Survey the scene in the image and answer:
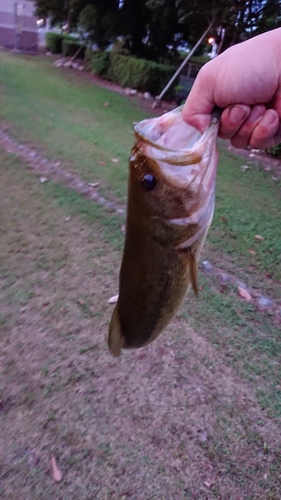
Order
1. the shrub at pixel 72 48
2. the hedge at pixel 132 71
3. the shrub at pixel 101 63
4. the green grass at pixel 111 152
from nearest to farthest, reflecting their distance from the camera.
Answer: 1. the green grass at pixel 111 152
2. the hedge at pixel 132 71
3. the shrub at pixel 101 63
4. the shrub at pixel 72 48

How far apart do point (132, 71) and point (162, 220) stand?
13.6 m

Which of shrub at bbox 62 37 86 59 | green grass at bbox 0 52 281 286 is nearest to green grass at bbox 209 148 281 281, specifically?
green grass at bbox 0 52 281 286

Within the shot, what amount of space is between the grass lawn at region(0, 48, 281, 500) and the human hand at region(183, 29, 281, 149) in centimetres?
185

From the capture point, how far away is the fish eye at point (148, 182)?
→ 1.41m

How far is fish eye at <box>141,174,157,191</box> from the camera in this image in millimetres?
1414

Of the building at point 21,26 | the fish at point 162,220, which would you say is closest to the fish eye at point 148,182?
the fish at point 162,220

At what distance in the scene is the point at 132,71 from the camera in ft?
45.3

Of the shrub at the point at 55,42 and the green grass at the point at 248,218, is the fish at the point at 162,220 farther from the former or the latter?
the shrub at the point at 55,42

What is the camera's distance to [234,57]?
5.32 ft

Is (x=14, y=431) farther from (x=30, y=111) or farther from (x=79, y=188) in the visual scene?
(x=30, y=111)

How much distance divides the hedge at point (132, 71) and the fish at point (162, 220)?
40.0 feet

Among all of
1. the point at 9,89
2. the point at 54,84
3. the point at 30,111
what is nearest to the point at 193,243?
the point at 30,111

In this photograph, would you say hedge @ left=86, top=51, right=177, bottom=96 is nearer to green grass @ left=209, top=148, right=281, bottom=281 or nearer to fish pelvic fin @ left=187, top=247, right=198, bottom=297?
green grass @ left=209, top=148, right=281, bottom=281

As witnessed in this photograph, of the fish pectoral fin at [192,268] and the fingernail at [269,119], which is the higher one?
the fingernail at [269,119]
